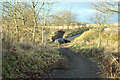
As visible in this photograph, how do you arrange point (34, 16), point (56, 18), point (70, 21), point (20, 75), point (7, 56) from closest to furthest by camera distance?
1. point (20, 75)
2. point (7, 56)
3. point (34, 16)
4. point (56, 18)
5. point (70, 21)

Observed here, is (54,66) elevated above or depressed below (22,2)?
below

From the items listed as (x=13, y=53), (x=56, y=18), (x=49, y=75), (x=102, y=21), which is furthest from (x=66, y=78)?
(x=102, y=21)

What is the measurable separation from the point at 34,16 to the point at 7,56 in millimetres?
4416

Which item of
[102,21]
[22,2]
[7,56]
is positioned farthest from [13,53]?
[102,21]

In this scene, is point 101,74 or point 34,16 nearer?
point 101,74

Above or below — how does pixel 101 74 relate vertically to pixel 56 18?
below

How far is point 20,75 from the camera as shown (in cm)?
517

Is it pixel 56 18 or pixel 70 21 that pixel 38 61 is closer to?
pixel 56 18

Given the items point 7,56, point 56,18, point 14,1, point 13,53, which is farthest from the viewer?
point 56,18

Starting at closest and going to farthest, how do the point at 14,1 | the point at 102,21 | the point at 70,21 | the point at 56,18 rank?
1. the point at 14,1
2. the point at 56,18
3. the point at 102,21
4. the point at 70,21

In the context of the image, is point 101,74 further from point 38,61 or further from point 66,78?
point 38,61

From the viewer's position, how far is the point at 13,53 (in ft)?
20.9

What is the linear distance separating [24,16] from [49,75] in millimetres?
5431

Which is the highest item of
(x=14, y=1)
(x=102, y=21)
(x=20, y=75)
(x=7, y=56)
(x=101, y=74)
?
(x=14, y=1)
